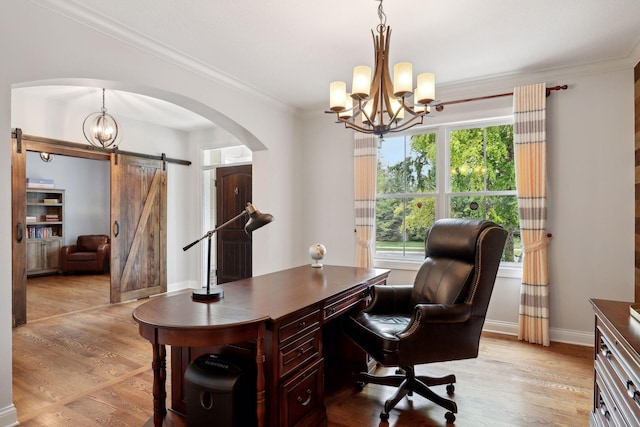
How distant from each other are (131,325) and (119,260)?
1.36 m

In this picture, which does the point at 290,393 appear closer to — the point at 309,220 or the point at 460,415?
the point at 460,415

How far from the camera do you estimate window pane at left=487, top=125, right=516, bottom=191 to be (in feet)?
12.4

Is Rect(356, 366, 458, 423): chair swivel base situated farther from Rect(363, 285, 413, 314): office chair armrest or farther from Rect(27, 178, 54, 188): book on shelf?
Rect(27, 178, 54, 188): book on shelf

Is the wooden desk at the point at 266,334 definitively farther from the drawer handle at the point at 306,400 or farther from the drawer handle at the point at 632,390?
the drawer handle at the point at 632,390

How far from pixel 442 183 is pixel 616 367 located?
2.75 m

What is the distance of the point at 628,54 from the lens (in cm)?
311

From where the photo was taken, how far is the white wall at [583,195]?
3219 millimetres

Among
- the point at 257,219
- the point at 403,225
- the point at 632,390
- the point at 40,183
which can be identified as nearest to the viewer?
the point at 632,390

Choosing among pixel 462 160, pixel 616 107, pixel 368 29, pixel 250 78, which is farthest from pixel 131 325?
pixel 616 107

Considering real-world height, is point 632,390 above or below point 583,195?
below

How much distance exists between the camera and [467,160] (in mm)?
3955

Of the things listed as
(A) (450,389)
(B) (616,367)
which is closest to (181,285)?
(A) (450,389)

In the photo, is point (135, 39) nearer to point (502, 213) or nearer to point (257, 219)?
point (257, 219)

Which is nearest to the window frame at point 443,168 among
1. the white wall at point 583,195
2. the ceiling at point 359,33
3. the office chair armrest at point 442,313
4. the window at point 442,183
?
the window at point 442,183
